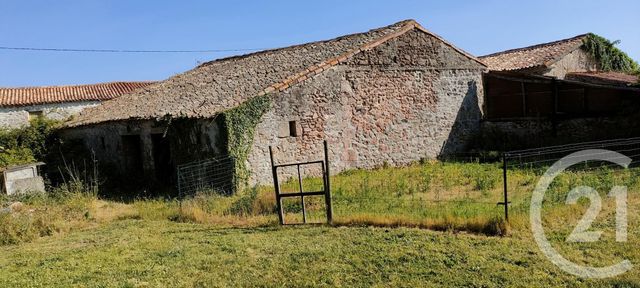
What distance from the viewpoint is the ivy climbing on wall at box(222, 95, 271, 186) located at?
12992 millimetres

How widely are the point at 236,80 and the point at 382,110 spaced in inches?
191

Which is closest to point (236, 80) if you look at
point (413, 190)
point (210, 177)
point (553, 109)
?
point (210, 177)

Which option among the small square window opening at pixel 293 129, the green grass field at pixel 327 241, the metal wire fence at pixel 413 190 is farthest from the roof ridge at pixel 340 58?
the green grass field at pixel 327 241

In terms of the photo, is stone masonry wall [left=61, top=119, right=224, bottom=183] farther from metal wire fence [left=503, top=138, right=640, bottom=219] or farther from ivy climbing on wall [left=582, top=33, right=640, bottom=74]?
ivy climbing on wall [left=582, top=33, right=640, bottom=74]

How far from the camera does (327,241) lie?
25.6 feet

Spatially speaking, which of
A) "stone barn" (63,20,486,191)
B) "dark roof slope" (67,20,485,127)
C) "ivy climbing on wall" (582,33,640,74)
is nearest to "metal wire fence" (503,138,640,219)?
"stone barn" (63,20,486,191)

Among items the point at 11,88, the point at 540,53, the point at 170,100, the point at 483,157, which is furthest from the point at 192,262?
the point at 11,88

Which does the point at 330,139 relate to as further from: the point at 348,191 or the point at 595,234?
the point at 595,234

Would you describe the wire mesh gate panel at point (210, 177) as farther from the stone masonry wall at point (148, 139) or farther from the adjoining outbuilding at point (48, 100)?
the adjoining outbuilding at point (48, 100)

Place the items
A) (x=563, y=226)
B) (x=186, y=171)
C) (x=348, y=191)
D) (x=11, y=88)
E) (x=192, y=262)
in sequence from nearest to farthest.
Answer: (x=192, y=262) → (x=563, y=226) → (x=348, y=191) → (x=186, y=171) → (x=11, y=88)

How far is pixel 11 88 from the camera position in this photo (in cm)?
3089

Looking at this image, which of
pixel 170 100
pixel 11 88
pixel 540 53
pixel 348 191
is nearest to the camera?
pixel 348 191

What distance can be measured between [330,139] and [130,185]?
6.86m

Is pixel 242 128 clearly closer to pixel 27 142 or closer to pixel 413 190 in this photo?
pixel 413 190
